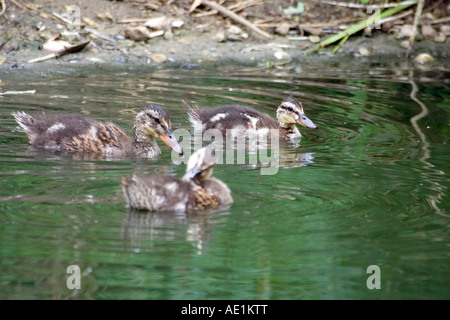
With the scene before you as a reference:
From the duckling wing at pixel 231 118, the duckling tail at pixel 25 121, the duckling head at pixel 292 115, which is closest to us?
the duckling tail at pixel 25 121

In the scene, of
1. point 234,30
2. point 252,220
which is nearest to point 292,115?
point 252,220

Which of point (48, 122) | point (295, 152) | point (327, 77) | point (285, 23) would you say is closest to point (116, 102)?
point (48, 122)

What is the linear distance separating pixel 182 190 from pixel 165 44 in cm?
666

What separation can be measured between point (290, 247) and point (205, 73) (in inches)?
257

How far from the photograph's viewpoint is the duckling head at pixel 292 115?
919cm

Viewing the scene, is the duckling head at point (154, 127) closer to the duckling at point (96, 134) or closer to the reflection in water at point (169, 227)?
the duckling at point (96, 134)

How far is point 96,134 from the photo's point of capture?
7.98m

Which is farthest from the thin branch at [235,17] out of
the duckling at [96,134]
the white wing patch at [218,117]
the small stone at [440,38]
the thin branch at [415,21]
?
the duckling at [96,134]

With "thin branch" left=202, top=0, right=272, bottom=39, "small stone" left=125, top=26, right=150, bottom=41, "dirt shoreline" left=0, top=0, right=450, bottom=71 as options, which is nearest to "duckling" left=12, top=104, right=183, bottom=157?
"dirt shoreline" left=0, top=0, right=450, bottom=71

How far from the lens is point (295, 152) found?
8469mm

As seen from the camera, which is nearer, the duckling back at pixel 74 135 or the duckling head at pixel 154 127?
the duckling back at pixel 74 135

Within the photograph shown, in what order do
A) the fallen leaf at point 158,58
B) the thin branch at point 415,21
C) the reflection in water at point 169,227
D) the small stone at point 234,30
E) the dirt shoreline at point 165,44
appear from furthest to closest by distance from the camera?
the small stone at point 234,30, the thin branch at point 415,21, the fallen leaf at point 158,58, the dirt shoreline at point 165,44, the reflection in water at point 169,227

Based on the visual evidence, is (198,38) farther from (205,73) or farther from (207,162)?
(207,162)

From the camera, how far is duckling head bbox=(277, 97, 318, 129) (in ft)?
30.1
